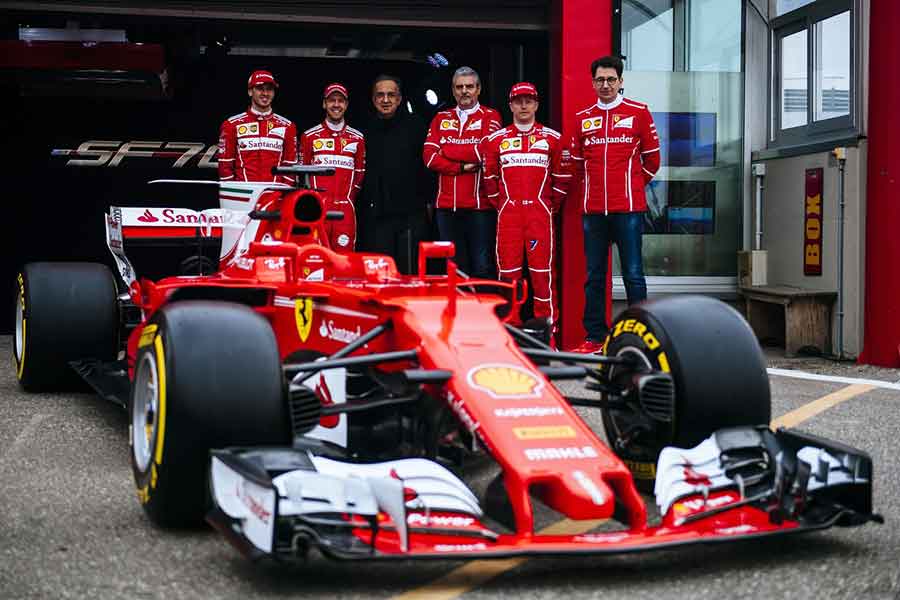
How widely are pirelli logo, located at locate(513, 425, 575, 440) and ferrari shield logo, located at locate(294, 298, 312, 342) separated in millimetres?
1707

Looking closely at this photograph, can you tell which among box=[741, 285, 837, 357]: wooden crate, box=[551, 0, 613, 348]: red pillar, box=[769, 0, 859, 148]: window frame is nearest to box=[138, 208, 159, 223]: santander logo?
box=[551, 0, 613, 348]: red pillar

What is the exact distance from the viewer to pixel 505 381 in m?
4.09

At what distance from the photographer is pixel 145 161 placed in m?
12.1

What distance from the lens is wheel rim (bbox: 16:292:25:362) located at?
24.5 ft

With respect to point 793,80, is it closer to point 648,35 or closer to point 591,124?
point 648,35

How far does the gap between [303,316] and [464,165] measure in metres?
4.47

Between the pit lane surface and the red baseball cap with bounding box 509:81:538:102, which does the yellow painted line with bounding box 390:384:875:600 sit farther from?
the red baseball cap with bounding box 509:81:538:102

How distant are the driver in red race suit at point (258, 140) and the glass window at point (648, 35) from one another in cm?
302

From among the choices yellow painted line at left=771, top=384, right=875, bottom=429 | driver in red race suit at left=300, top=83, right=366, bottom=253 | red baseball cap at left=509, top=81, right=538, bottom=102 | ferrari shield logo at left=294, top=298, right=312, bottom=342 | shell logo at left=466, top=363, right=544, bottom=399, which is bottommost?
yellow painted line at left=771, top=384, right=875, bottom=429

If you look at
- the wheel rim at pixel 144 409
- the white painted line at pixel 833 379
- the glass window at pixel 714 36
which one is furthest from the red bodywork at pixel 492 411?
the glass window at pixel 714 36

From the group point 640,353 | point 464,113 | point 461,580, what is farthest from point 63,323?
point 461,580

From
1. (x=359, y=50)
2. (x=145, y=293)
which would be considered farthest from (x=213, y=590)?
(x=359, y=50)

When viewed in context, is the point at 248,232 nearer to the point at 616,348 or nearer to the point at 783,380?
the point at 616,348

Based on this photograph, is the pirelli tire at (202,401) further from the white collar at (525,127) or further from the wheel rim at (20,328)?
the white collar at (525,127)
